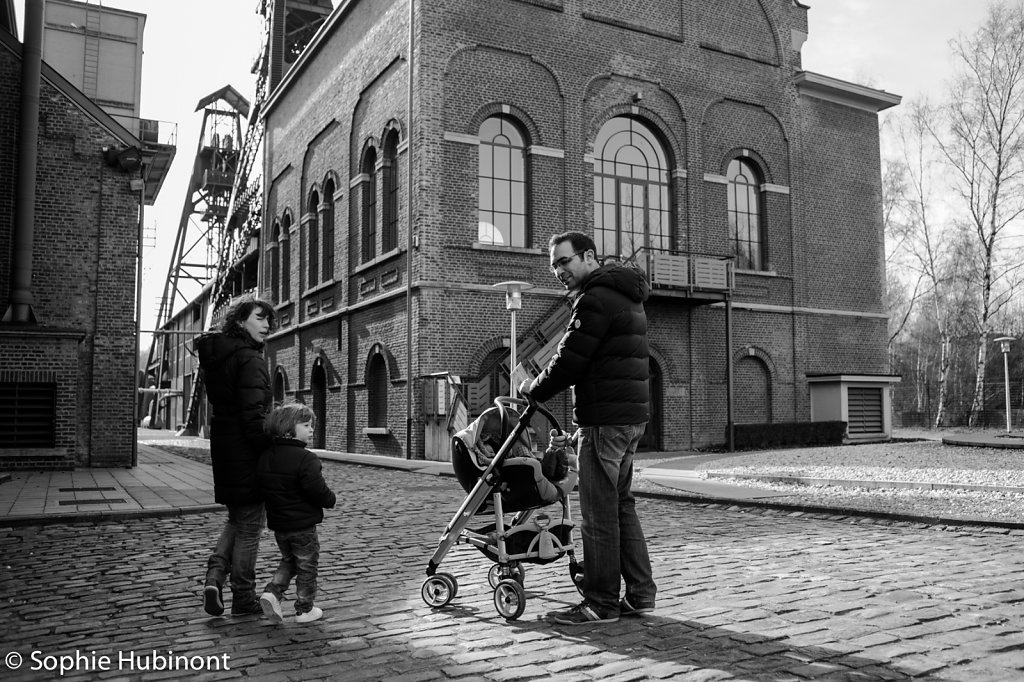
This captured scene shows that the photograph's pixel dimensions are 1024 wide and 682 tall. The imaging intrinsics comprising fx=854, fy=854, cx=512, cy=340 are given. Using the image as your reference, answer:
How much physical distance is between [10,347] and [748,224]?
17.5 meters

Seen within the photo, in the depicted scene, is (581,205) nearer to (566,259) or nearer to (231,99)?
(566,259)

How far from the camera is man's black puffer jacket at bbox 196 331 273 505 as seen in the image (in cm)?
486

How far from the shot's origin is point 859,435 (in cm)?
2323

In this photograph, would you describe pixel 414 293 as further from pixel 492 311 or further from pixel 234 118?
pixel 234 118

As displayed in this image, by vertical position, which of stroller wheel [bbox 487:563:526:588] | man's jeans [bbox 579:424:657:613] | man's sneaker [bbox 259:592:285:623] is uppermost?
man's jeans [bbox 579:424:657:613]

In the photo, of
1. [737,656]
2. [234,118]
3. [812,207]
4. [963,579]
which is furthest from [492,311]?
[234,118]

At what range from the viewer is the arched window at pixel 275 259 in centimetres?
2955

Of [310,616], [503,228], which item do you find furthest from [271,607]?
[503,228]

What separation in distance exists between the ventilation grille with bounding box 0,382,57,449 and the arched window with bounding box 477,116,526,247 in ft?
30.2

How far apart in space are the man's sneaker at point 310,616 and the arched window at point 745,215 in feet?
64.1

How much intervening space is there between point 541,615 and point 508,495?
679 mm

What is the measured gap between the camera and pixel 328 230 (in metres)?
25.3
